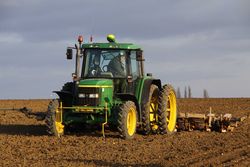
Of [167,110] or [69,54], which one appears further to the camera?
[167,110]

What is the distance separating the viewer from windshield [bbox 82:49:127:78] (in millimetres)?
14359

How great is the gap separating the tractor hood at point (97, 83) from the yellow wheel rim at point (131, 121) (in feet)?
2.92

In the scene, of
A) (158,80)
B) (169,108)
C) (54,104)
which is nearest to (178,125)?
(169,108)

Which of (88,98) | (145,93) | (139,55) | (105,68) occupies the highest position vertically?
(139,55)

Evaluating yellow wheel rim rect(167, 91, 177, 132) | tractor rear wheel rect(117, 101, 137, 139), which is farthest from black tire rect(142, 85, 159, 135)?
yellow wheel rim rect(167, 91, 177, 132)

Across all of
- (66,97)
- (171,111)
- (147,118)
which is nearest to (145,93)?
(147,118)

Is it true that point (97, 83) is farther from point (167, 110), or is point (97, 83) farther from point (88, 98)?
point (167, 110)

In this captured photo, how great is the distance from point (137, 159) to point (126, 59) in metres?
4.55

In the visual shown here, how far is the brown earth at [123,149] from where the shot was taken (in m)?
10.0

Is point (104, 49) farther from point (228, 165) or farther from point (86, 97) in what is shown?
point (228, 165)

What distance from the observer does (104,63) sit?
14.5 meters

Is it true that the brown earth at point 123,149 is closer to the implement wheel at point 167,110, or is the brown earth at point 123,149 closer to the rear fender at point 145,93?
the implement wheel at point 167,110

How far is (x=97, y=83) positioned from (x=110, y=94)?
0.53 metres

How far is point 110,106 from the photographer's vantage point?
45.4 ft
